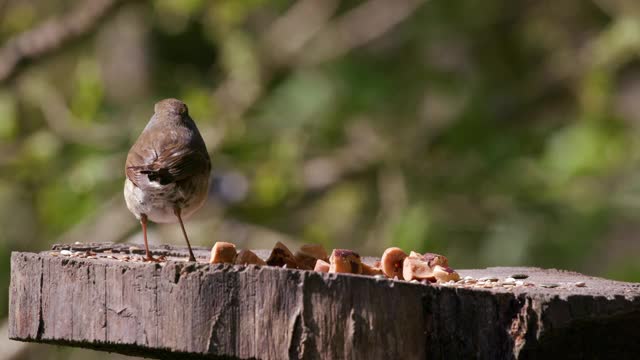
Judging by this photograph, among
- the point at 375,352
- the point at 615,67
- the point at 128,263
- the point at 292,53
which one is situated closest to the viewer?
the point at 375,352

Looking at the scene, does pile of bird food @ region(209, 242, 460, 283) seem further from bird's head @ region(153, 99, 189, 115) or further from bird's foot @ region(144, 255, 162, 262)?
bird's head @ region(153, 99, 189, 115)

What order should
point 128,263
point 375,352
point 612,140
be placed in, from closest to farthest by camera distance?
point 375,352 < point 128,263 < point 612,140

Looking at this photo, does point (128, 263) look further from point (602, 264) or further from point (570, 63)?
point (602, 264)

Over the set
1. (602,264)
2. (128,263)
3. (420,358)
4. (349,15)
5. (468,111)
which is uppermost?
(349,15)

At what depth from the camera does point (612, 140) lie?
538 centimetres

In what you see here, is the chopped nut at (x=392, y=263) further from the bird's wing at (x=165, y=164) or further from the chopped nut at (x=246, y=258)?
the bird's wing at (x=165, y=164)

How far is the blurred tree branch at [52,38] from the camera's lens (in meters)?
5.84

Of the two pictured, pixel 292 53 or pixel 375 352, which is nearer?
pixel 375 352

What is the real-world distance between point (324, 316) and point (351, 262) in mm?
480

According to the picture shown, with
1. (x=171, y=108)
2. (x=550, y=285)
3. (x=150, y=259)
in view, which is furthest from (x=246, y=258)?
(x=171, y=108)

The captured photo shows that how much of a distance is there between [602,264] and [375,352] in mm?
5345

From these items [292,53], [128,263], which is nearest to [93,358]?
[292,53]

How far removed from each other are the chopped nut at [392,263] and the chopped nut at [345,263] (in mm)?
134

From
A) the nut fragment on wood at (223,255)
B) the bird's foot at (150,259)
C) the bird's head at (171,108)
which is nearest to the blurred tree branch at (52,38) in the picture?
the bird's head at (171,108)
